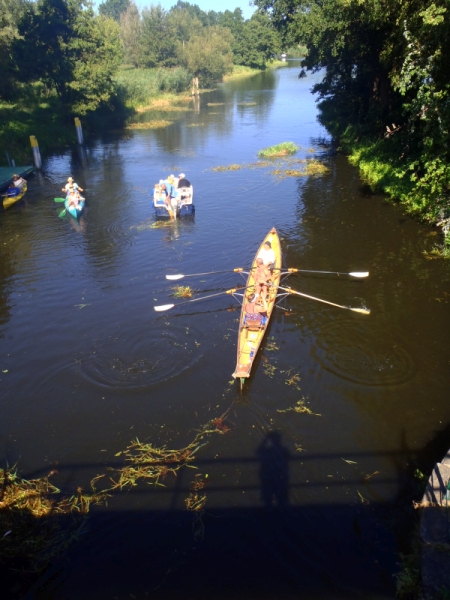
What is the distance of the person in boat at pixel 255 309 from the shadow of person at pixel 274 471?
296 centimetres

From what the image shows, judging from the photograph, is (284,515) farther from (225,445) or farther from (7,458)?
(7,458)

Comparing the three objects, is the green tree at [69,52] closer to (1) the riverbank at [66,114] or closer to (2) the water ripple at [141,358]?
(1) the riverbank at [66,114]

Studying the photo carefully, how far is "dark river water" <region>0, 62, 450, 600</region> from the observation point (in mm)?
6457

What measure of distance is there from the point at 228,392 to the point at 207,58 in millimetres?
73082

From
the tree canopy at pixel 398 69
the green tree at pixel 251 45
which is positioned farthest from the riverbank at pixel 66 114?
the green tree at pixel 251 45

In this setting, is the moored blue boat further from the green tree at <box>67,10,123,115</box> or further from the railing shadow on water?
the green tree at <box>67,10,123,115</box>

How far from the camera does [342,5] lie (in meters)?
17.9

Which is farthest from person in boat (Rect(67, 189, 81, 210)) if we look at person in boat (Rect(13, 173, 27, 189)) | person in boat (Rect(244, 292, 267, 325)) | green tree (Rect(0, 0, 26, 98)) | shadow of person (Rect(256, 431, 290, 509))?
green tree (Rect(0, 0, 26, 98))

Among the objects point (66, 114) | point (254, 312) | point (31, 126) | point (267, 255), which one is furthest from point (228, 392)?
point (66, 114)

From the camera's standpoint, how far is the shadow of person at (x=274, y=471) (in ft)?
23.9

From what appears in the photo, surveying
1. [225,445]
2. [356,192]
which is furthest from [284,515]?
[356,192]

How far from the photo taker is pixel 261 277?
1185 centimetres

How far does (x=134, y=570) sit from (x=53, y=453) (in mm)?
2868

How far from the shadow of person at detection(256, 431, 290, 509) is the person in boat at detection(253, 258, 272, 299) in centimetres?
400
